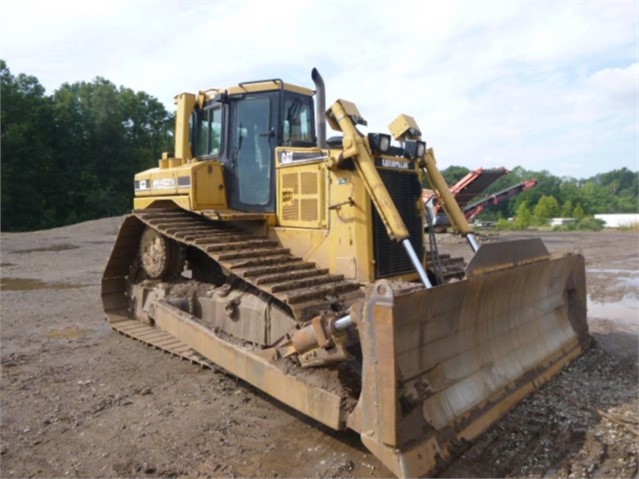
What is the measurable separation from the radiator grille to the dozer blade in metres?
1.08

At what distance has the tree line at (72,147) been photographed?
34.5 meters

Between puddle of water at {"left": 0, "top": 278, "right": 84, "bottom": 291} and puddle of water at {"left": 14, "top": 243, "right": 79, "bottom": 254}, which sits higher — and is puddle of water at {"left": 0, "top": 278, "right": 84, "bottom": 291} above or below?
below

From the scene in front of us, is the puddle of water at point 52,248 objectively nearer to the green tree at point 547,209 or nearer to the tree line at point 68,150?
the tree line at point 68,150

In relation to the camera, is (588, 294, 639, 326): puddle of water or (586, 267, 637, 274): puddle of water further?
(586, 267, 637, 274): puddle of water

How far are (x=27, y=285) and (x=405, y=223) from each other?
905 centimetres

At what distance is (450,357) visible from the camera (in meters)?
4.09

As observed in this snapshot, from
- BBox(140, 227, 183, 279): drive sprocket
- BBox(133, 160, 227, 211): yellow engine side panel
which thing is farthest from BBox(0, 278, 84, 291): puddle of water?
BBox(133, 160, 227, 211): yellow engine side panel

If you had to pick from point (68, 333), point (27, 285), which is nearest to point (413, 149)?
point (68, 333)

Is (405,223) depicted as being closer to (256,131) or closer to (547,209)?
(256,131)

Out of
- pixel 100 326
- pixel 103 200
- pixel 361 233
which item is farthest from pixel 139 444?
pixel 103 200

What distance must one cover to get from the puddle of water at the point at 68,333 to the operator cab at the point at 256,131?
8.91 ft

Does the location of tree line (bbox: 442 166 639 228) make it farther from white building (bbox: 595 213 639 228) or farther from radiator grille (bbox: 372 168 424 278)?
radiator grille (bbox: 372 168 424 278)

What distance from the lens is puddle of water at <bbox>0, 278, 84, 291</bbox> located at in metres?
10.9

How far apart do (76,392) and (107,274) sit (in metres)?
2.69
